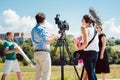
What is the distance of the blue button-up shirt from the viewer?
7941 mm

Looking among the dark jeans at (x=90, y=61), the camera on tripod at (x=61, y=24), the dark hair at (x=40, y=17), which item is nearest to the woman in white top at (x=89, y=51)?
the dark jeans at (x=90, y=61)

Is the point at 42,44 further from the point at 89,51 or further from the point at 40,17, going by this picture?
the point at 89,51

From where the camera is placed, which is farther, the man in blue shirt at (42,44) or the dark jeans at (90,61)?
the dark jeans at (90,61)

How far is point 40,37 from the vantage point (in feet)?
26.2

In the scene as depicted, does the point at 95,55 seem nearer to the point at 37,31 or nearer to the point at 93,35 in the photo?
the point at 93,35

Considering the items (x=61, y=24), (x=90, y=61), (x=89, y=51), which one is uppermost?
(x=61, y=24)

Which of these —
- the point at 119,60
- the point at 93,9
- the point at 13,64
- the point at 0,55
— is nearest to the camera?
the point at 93,9

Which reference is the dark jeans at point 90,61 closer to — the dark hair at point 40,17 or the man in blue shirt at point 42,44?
the man in blue shirt at point 42,44

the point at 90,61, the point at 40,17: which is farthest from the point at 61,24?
the point at 90,61

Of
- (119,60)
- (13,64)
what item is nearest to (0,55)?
(119,60)

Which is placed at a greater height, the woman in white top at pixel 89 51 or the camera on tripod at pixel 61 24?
the camera on tripod at pixel 61 24

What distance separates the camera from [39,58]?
806cm

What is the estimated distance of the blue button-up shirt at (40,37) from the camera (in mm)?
7941

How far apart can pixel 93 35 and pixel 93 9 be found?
187 centimetres
